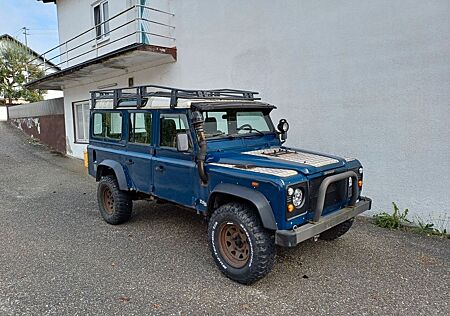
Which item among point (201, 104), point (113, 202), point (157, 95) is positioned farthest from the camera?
point (113, 202)

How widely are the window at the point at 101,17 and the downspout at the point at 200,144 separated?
846 cm

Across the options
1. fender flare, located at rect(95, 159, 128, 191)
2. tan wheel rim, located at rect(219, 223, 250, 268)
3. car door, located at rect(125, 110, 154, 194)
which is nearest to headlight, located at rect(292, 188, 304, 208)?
tan wheel rim, located at rect(219, 223, 250, 268)

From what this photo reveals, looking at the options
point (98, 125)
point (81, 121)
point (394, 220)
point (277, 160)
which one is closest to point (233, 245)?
point (277, 160)

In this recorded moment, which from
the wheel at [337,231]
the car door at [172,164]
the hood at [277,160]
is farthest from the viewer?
the wheel at [337,231]

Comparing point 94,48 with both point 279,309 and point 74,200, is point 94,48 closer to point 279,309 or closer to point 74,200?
point 74,200

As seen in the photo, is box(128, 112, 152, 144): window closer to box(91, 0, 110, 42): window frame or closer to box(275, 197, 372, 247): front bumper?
box(275, 197, 372, 247): front bumper

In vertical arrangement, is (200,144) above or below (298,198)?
above

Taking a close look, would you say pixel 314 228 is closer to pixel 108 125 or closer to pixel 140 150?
pixel 140 150

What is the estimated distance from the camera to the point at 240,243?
366 cm

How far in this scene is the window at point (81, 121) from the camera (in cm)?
1286

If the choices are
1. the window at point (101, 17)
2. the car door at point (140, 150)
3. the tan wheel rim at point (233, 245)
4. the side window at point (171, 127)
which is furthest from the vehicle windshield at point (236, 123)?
the window at point (101, 17)

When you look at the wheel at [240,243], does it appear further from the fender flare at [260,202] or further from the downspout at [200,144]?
the downspout at [200,144]

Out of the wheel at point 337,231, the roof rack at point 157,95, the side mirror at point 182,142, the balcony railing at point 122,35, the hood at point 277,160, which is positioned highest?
the balcony railing at point 122,35

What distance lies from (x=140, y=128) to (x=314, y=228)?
2.98 m
